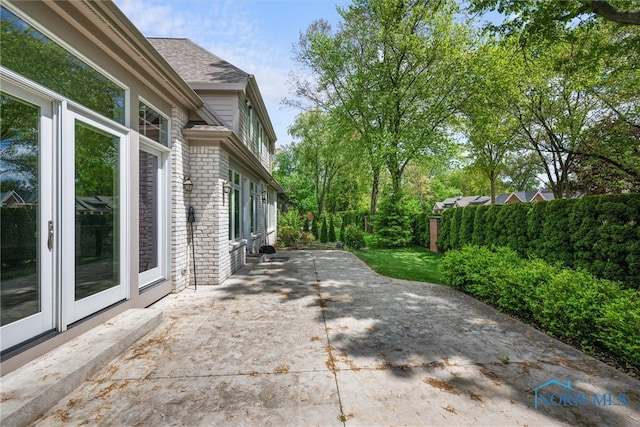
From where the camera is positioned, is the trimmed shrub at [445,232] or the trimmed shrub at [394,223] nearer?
the trimmed shrub at [445,232]

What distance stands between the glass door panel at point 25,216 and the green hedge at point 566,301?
5751 mm

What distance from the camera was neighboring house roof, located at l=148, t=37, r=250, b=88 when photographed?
8258 mm

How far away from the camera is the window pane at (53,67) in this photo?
252cm

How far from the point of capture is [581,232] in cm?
559

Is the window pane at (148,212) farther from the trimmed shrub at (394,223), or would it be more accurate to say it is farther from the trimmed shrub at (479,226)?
the trimmed shrub at (394,223)

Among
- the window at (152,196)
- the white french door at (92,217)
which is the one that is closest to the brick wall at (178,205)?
the window at (152,196)

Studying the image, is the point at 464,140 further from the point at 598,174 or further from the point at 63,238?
the point at 63,238

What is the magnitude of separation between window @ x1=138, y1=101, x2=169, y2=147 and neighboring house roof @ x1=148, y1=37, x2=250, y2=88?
337cm

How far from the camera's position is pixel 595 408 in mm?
2348

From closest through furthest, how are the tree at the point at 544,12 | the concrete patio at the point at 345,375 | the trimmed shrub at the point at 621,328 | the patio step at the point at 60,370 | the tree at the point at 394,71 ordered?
the patio step at the point at 60,370 < the concrete patio at the point at 345,375 < the trimmed shrub at the point at 621,328 < the tree at the point at 544,12 < the tree at the point at 394,71

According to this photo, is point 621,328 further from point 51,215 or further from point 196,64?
point 196,64

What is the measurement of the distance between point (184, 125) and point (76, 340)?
4257 millimetres

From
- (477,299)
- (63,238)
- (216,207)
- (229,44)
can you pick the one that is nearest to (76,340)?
(63,238)

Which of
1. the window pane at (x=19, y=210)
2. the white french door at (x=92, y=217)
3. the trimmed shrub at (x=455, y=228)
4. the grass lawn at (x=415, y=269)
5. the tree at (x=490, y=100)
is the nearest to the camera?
the window pane at (x=19, y=210)
